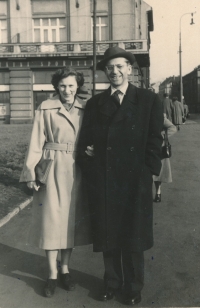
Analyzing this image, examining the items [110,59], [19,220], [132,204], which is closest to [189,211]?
[19,220]

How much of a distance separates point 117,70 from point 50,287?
2.07m

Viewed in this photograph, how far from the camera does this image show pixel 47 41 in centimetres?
2772

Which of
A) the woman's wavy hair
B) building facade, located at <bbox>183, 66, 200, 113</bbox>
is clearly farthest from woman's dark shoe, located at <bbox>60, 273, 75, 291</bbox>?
building facade, located at <bbox>183, 66, 200, 113</bbox>

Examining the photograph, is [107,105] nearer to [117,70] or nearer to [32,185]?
[117,70]

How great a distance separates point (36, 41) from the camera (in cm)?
2792

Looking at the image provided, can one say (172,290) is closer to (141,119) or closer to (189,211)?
(141,119)

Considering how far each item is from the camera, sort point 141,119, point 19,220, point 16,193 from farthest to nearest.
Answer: point 16,193
point 19,220
point 141,119

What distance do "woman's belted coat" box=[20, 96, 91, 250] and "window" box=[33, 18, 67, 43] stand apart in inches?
1000

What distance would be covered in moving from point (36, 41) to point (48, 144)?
25912mm

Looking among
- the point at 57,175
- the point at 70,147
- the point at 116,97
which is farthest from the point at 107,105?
the point at 57,175

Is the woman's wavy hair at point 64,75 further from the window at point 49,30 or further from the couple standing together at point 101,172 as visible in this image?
the window at point 49,30

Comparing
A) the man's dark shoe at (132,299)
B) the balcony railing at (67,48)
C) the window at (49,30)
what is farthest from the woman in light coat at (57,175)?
the window at (49,30)

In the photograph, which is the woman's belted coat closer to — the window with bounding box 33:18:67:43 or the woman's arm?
→ the woman's arm

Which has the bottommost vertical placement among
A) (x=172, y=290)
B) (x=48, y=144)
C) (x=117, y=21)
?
(x=172, y=290)
